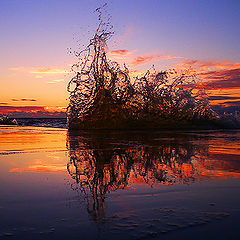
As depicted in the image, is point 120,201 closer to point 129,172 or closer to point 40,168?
point 129,172

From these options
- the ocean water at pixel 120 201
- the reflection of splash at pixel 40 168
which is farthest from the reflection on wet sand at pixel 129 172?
the reflection of splash at pixel 40 168

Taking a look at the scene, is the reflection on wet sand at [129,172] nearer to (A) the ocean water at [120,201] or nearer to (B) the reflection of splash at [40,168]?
(A) the ocean water at [120,201]

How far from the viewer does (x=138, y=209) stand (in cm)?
398

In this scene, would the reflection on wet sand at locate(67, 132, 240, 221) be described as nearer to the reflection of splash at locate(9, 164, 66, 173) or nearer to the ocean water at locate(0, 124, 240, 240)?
the ocean water at locate(0, 124, 240, 240)

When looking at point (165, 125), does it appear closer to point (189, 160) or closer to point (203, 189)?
point (189, 160)

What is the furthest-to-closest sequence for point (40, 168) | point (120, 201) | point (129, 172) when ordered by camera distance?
1. point (40, 168)
2. point (129, 172)
3. point (120, 201)

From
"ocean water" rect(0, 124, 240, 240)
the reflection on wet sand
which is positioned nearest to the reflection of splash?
"ocean water" rect(0, 124, 240, 240)

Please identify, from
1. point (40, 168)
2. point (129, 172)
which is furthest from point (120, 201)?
point (40, 168)

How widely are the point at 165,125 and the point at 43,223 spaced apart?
1065 inches

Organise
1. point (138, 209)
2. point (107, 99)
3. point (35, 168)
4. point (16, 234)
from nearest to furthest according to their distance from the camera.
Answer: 1. point (16, 234)
2. point (138, 209)
3. point (35, 168)
4. point (107, 99)

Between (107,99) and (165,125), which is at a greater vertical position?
(107,99)

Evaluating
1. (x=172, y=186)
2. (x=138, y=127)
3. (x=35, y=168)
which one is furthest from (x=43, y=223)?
(x=138, y=127)

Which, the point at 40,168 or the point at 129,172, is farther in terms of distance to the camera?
the point at 40,168

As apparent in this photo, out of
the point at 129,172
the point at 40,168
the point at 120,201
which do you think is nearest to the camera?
the point at 120,201
